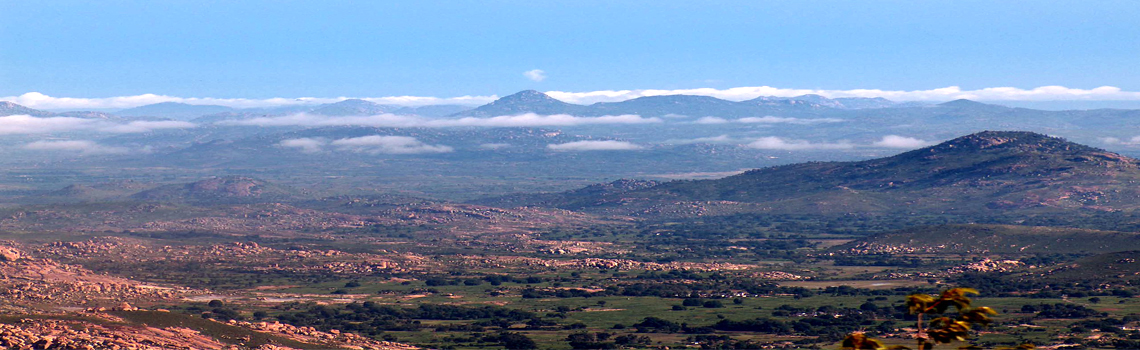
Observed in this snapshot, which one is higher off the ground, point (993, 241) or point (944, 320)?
point (944, 320)

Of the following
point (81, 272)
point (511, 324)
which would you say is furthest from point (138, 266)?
point (511, 324)

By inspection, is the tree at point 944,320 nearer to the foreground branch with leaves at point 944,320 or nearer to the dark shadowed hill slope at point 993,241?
the foreground branch with leaves at point 944,320

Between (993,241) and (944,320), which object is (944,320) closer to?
(944,320)

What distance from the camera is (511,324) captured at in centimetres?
10800

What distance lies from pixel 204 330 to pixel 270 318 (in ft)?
65.0

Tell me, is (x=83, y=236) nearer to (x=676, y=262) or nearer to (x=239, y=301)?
(x=239, y=301)

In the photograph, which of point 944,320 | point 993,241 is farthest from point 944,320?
point 993,241

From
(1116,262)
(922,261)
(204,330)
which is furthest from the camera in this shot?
(922,261)

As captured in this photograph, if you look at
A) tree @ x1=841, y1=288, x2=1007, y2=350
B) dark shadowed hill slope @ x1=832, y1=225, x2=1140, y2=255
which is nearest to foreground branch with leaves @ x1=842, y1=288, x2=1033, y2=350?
tree @ x1=841, y1=288, x2=1007, y2=350

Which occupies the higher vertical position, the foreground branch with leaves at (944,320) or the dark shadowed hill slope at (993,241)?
the foreground branch with leaves at (944,320)

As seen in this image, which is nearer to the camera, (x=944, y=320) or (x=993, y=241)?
(x=944, y=320)

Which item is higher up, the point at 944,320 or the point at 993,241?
the point at 944,320

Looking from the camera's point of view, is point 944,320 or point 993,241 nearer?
point 944,320

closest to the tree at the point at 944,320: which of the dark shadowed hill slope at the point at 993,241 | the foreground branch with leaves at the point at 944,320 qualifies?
the foreground branch with leaves at the point at 944,320
